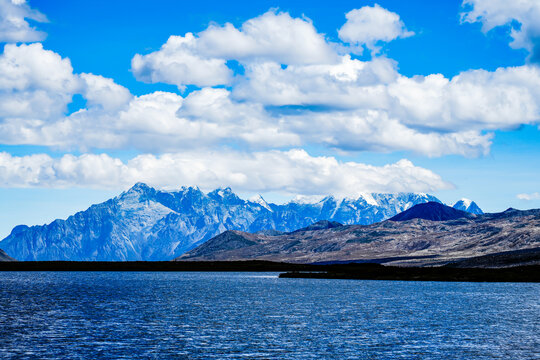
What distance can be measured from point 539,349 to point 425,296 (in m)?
85.3

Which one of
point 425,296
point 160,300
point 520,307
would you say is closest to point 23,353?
point 160,300

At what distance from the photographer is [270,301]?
134875 mm

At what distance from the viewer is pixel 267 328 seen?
86.8m

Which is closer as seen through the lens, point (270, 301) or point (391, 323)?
point (391, 323)

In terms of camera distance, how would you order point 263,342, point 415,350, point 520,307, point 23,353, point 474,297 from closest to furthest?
point 23,353 < point 415,350 < point 263,342 < point 520,307 < point 474,297

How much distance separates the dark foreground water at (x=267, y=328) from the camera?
66.6 m

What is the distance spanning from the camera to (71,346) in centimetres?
6888

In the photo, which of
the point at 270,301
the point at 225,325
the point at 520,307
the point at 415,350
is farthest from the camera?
the point at 270,301

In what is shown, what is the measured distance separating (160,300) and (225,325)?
49.9 m

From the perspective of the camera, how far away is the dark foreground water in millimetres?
66625

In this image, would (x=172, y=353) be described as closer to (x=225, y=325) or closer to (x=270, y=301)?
(x=225, y=325)

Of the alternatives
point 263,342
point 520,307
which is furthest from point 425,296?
point 263,342

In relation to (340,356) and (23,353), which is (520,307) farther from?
(23,353)

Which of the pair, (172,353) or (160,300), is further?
(160,300)
